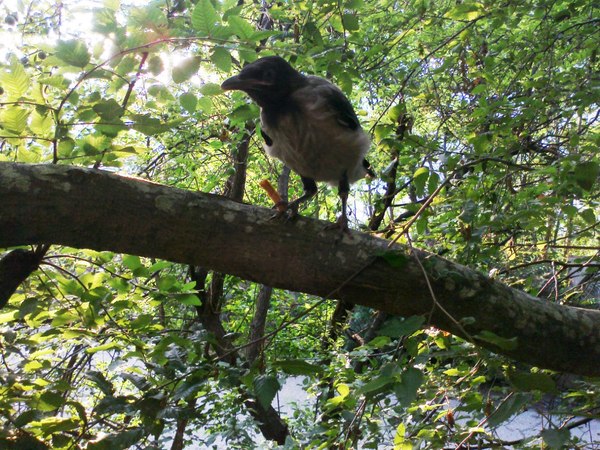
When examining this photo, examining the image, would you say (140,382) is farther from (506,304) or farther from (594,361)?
(594,361)

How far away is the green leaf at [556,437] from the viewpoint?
1.41m

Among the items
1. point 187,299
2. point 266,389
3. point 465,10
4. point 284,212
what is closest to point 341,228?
point 284,212

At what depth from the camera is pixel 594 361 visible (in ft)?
6.97

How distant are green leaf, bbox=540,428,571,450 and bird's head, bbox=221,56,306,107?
2024 mm

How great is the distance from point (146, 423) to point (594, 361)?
5.91 ft


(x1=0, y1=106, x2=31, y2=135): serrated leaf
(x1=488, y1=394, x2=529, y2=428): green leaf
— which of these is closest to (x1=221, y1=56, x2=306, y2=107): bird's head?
(x1=0, y1=106, x2=31, y2=135): serrated leaf

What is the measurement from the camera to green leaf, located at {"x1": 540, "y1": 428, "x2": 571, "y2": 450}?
141 cm

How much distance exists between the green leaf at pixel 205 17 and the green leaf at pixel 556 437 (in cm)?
165

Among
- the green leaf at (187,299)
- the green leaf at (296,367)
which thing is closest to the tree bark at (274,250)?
the green leaf at (187,299)

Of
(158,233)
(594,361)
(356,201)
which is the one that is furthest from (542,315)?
(356,201)

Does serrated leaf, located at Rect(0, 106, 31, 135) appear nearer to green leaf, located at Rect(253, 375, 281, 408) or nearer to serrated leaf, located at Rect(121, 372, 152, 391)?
serrated leaf, located at Rect(121, 372, 152, 391)

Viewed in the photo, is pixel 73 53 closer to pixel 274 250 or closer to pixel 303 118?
pixel 274 250

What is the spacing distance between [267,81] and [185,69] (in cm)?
103

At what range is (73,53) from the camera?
1580 mm
